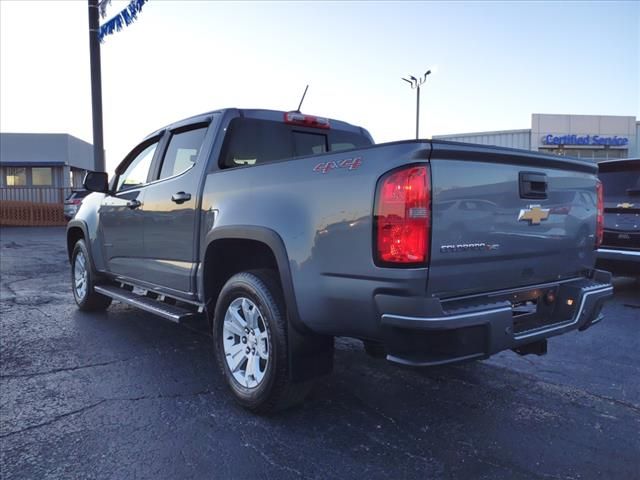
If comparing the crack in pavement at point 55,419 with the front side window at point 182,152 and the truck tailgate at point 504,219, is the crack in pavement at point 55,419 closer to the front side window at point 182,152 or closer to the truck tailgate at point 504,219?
the front side window at point 182,152

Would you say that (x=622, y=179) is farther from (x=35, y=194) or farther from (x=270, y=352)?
(x=35, y=194)

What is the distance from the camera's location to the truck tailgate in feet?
8.97

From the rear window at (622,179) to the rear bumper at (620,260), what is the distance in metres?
0.73

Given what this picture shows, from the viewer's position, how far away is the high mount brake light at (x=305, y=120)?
4570 mm

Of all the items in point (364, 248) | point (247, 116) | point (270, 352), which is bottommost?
point (270, 352)

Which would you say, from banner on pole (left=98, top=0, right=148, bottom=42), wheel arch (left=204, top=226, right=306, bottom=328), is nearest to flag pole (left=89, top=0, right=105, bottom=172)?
banner on pole (left=98, top=0, right=148, bottom=42)

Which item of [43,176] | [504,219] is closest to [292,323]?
[504,219]

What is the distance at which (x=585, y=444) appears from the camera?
3109mm

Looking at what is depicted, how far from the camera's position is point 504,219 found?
3.00 meters

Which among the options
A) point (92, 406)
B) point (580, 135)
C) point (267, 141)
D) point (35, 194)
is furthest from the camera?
→ point (580, 135)

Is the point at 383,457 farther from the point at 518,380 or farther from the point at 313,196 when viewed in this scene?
the point at 518,380

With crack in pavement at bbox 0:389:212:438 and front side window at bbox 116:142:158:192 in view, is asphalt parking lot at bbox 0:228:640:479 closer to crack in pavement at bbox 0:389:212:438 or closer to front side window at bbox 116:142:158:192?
crack in pavement at bbox 0:389:212:438

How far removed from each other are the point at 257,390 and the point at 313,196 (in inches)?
50.4

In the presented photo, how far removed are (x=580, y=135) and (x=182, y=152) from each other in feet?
124
